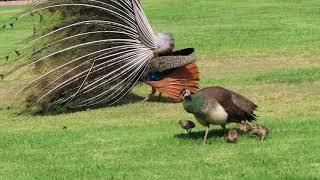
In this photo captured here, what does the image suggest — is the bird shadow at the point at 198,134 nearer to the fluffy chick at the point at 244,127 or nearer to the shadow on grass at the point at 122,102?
the fluffy chick at the point at 244,127

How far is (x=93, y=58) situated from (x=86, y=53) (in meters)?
0.14

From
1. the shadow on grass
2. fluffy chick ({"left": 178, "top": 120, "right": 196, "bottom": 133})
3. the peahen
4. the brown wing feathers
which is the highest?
the peahen

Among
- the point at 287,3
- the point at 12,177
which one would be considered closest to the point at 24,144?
the point at 12,177

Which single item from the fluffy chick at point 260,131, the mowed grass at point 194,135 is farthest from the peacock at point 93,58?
the fluffy chick at point 260,131

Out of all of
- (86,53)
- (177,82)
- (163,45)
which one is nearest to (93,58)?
(86,53)

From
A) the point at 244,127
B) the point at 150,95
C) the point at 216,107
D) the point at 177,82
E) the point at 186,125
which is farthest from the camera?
the point at 150,95

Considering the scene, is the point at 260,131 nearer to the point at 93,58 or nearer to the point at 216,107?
the point at 216,107

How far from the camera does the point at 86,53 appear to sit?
11.8 meters

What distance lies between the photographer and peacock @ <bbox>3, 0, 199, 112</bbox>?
1151 centimetres

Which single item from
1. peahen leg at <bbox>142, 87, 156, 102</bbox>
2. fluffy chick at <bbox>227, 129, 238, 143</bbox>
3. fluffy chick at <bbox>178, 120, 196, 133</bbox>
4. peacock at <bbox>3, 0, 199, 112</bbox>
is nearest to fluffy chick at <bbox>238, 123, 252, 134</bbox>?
fluffy chick at <bbox>227, 129, 238, 143</bbox>

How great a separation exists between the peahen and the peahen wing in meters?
3.38

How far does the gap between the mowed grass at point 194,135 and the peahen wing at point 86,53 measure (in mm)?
342

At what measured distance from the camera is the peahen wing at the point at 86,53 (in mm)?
11492

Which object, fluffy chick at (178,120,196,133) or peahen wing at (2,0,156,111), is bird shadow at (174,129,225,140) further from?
peahen wing at (2,0,156,111)
